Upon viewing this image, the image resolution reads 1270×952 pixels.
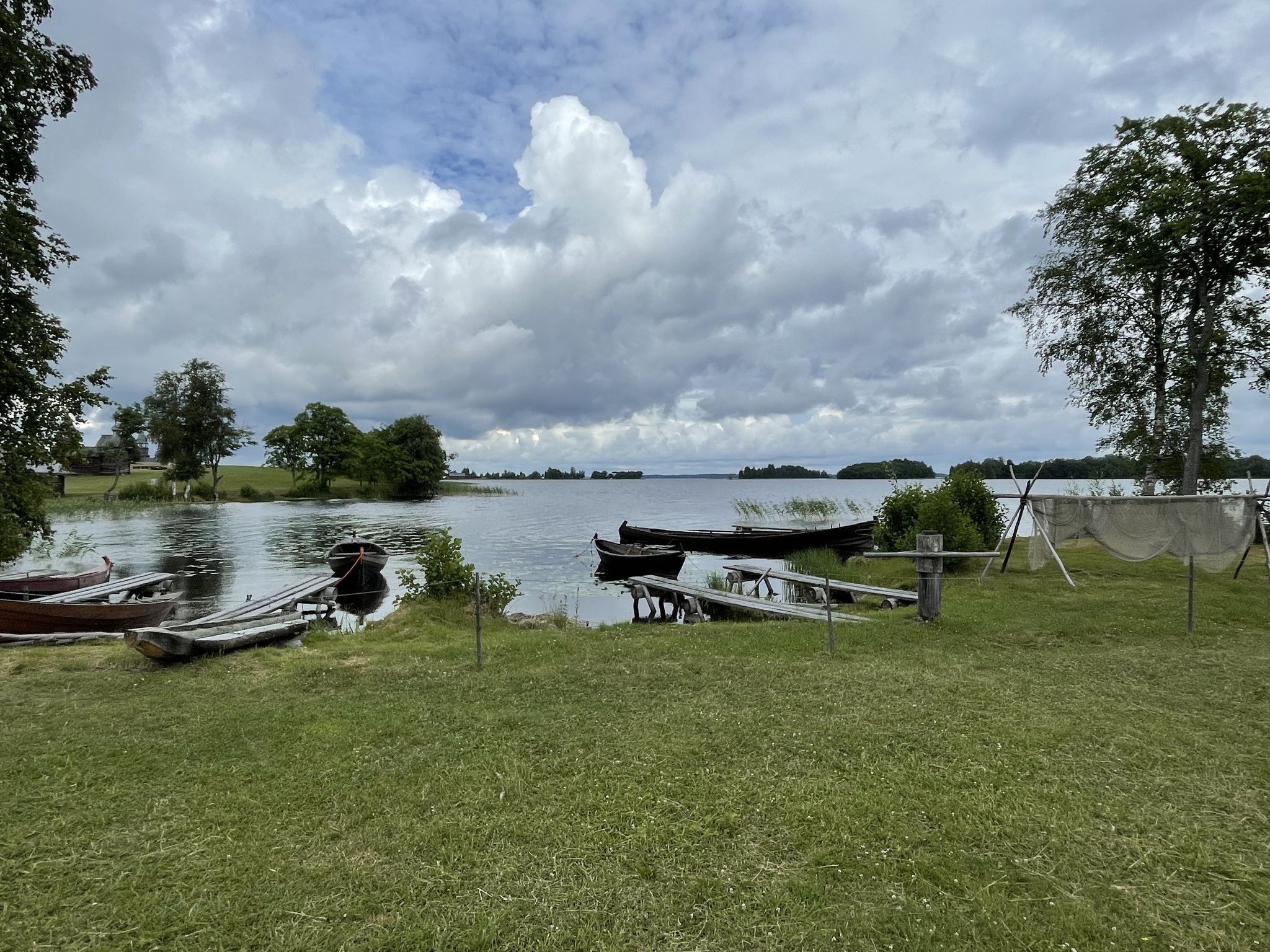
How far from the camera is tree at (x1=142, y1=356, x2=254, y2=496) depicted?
225 feet

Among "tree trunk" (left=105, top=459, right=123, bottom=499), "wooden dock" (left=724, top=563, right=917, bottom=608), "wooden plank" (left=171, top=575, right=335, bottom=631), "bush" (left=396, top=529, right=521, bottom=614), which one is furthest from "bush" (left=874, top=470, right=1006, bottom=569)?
"tree trunk" (left=105, top=459, right=123, bottom=499)

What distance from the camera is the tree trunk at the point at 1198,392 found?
1900 cm

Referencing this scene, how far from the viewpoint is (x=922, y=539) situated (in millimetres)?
10281

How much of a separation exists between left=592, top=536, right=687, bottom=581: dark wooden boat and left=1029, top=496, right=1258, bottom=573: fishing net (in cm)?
1220

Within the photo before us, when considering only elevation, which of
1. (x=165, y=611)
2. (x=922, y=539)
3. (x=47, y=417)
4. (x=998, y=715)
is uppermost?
(x=47, y=417)

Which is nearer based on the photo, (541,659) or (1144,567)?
(541,659)

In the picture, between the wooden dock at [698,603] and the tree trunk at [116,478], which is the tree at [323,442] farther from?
the wooden dock at [698,603]

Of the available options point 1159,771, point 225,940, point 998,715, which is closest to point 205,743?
point 225,940

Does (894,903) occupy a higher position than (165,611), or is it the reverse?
(894,903)

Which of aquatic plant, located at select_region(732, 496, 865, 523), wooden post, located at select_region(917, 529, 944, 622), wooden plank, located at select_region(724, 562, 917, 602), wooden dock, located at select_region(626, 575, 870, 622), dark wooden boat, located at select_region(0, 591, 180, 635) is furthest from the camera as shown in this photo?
aquatic plant, located at select_region(732, 496, 865, 523)

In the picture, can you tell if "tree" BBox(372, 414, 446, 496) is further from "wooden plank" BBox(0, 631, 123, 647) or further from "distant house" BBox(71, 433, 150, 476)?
"wooden plank" BBox(0, 631, 123, 647)

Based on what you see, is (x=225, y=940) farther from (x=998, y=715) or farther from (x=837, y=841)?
(x=998, y=715)

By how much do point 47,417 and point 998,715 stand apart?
603 inches

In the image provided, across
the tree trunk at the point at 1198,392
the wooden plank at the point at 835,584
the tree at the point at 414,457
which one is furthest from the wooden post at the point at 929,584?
the tree at the point at 414,457
